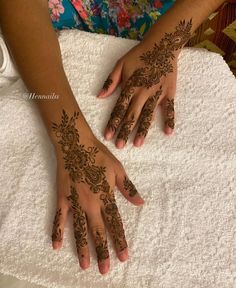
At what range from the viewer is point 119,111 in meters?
0.87

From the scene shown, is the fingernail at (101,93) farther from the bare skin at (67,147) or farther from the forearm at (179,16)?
the forearm at (179,16)

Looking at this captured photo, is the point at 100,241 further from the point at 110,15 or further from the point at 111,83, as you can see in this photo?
the point at 110,15

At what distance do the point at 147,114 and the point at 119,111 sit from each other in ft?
0.20

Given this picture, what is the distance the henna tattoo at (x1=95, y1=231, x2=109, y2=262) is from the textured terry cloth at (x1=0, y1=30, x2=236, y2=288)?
17mm

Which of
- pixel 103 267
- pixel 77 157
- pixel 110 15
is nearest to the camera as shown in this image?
pixel 103 267

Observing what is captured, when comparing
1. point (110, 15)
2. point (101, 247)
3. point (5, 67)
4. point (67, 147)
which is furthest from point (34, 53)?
point (101, 247)

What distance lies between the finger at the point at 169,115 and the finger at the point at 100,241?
227mm

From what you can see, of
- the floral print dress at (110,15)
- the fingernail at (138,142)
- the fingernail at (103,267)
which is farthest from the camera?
the floral print dress at (110,15)

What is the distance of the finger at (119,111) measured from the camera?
0.86 m

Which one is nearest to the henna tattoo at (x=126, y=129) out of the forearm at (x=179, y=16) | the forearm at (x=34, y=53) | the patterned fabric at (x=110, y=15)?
the forearm at (x=34, y=53)

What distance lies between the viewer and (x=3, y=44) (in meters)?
0.96

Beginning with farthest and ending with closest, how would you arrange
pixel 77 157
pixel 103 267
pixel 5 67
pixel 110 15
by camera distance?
pixel 110 15, pixel 5 67, pixel 77 157, pixel 103 267

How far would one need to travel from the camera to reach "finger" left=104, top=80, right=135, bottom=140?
86 cm

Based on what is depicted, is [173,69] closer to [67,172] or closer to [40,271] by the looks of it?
[67,172]
